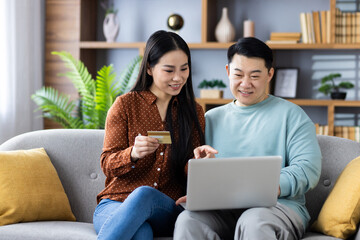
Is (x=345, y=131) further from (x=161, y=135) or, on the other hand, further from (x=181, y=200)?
(x=161, y=135)

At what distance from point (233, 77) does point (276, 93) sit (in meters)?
2.06

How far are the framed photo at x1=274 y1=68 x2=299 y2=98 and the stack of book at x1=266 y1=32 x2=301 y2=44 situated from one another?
261 mm

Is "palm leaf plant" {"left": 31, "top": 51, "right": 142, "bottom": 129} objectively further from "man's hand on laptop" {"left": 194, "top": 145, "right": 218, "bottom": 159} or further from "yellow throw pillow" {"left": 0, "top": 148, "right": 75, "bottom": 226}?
"man's hand on laptop" {"left": 194, "top": 145, "right": 218, "bottom": 159}

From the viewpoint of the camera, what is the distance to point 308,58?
412 centimetres

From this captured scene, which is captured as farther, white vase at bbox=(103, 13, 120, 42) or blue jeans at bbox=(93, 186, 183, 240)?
white vase at bbox=(103, 13, 120, 42)

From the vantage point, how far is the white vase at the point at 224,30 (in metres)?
4.03

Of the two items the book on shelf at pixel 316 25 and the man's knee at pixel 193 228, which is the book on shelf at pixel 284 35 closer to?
the book on shelf at pixel 316 25

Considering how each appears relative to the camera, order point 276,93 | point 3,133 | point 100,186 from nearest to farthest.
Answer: point 100,186
point 3,133
point 276,93

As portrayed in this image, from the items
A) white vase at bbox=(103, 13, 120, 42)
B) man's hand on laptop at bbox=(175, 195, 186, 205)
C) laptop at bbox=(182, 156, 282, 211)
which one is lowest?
man's hand on laptop at bbox=(175, 195, 186, 205)

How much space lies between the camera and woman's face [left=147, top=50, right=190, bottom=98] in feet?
6.48

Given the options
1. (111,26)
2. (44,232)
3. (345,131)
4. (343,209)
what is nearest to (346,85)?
(345,131)

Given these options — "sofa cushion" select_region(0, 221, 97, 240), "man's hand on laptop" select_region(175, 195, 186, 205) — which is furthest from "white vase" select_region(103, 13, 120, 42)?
"man's hand on laptop" select_region(175, 195, 186, 205)

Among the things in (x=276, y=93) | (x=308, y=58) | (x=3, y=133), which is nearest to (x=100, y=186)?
(x=3, y=133)

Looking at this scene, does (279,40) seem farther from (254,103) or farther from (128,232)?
(128,232)
